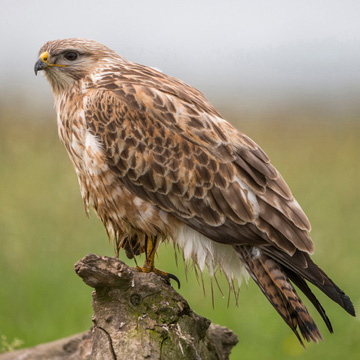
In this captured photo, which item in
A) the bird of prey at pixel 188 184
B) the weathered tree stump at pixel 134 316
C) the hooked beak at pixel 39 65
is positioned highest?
the hooked beak at pixel 39 65

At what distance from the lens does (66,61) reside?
521 centimetres

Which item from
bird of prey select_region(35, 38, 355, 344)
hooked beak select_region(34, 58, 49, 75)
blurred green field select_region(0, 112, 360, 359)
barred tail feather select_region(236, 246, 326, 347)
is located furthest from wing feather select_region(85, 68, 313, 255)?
blurred green field select_region(0, 112, 360, 359)

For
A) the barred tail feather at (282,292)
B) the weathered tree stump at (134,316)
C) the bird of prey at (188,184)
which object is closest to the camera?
the weathered tree stump at (134,316)

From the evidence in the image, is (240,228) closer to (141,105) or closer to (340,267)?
(141,105)

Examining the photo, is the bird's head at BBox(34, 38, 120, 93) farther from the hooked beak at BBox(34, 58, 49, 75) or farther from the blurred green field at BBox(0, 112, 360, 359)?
the blurred green field at BBox(0, 112, 360, 359)

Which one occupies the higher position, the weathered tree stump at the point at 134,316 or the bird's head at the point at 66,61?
the bird's head at the point at 66,61

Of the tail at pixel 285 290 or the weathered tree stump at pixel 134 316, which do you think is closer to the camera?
the weathered tree stump at pixel 134 316

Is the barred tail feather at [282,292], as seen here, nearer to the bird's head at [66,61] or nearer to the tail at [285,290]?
the tail at [285,290]

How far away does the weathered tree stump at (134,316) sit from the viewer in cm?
421

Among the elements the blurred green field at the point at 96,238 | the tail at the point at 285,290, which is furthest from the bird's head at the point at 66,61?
the blurred green field at the point at 96,238

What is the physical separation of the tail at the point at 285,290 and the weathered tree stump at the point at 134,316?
0.50m

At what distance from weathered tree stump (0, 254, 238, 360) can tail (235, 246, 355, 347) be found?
50cm

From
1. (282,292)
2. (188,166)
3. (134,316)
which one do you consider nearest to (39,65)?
(188,166)

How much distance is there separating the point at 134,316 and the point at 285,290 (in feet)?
3.10
